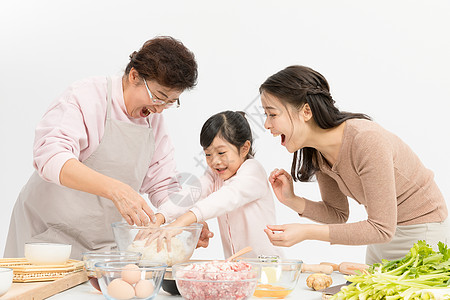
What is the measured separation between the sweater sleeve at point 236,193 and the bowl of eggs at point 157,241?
31 cm

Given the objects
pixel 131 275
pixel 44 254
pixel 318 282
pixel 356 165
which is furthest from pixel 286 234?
pixel 44 254

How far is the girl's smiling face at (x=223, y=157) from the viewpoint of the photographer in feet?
7.11

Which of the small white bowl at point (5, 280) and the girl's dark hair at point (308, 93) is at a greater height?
the girl's dark hair at point (308, 93)

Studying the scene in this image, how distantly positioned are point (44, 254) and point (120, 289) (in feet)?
1.16

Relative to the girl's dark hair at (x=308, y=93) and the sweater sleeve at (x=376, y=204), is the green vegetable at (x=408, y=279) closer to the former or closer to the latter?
the sweater sleeve at (x=376, y=204)

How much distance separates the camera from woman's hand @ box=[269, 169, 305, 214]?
194 centimetres

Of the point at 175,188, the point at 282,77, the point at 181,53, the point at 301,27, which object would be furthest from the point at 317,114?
the point at 301,27

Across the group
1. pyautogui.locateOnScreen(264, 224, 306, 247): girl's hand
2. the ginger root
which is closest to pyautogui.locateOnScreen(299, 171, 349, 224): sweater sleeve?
pyautogui.locateOnScreen(264, 224, 306, 247): girl's hand

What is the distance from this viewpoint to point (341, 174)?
1.79 metres

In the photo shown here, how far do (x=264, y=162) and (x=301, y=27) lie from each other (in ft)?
3.18

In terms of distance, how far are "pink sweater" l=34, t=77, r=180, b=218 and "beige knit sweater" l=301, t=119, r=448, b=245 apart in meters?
0.62

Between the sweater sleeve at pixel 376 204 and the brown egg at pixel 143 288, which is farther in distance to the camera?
the sweater sleeve at pixel 376 204

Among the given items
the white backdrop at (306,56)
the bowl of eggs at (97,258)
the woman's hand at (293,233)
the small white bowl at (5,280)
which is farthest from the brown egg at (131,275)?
the white backdrop at (306,56)

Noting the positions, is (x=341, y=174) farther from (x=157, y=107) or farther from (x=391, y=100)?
(x=391, y=100)
